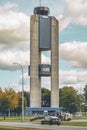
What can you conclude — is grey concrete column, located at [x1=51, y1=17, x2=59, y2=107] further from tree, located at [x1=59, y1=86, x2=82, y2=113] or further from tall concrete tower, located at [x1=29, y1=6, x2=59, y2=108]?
tree, located at [x1=59, y1=86, x2=82, y2=113]

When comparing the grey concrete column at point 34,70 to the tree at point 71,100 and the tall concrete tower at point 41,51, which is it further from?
the tree at point 71,100

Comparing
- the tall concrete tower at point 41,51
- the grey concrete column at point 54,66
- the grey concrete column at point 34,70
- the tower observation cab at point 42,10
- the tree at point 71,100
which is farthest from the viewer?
the tree at point 71,100

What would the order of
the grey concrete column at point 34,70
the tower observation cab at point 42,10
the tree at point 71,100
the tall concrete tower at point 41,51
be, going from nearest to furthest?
the grey concrete column at point 34,70
the tall concrete tower at point 41,51
the tower observation cab at point 42,10
the tree at point 71,100

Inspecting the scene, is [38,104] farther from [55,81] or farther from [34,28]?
[34,28]

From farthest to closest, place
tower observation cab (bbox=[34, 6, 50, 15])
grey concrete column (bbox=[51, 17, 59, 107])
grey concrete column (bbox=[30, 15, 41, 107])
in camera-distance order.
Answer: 1. tower observation cab (bbox=[34, 6, 50, 15])
2. grey concrete column (bbox=[51, 17, 59, 107])
3. grey concrete column (bbox=[30, 15, 41, 107])

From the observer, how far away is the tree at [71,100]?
17725cm

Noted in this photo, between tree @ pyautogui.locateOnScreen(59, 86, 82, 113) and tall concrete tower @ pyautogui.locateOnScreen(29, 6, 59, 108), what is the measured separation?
1404cm

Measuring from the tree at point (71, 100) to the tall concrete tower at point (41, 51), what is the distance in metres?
14.0


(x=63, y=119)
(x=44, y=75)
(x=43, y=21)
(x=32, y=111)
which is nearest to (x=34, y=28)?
(x=43, y=21)

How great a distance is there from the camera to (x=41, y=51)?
168250 millimetres

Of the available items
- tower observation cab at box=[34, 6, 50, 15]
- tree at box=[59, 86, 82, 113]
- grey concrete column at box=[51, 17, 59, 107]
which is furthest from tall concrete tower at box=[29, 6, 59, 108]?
tree at box=[59, 86, 82, 113]

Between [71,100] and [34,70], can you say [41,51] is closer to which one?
[34,70]

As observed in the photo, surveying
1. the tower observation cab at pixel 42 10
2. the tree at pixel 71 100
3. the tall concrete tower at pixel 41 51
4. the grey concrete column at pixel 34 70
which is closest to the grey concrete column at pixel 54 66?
the tall concrete tower at pixel 41 51

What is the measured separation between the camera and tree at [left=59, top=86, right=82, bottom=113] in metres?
177
